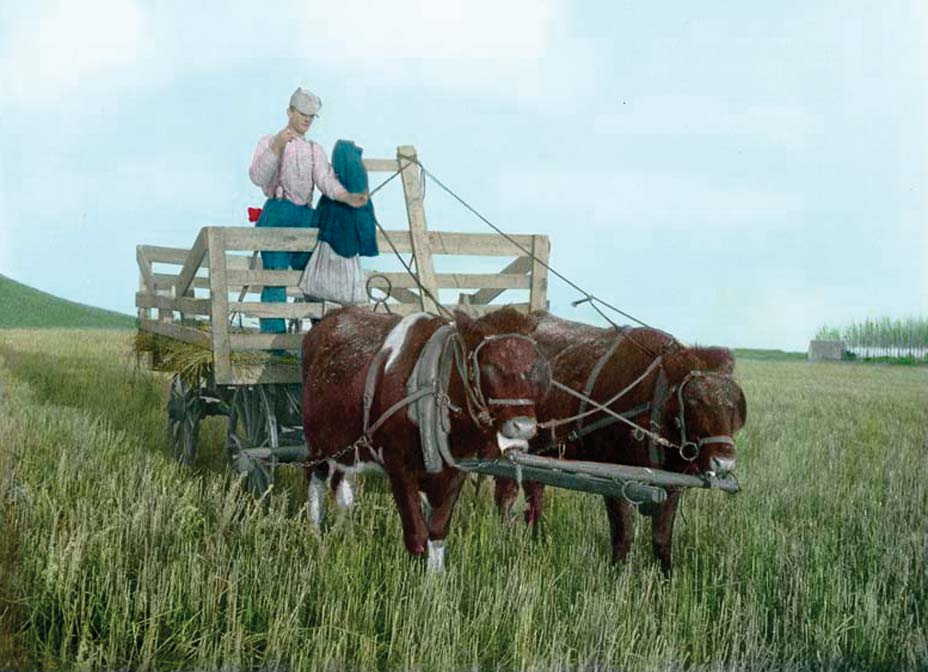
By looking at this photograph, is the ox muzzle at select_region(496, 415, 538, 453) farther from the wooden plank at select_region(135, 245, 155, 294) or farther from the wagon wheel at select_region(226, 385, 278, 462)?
the wooden plank at select_region(135, 245, 155, 294)

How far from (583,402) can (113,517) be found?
9.81 feet

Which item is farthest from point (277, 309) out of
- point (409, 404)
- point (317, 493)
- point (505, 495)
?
point (505, 495)

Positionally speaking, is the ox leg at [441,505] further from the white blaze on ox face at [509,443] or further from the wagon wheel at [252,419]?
the wagon wheel at [252,419]

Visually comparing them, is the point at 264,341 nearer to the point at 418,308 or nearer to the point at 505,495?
the point at 418,308

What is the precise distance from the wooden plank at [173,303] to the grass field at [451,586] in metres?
1.44

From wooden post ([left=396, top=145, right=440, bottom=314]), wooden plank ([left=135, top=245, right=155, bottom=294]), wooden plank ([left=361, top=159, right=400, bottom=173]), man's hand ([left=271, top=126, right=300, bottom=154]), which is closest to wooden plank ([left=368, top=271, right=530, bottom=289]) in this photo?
wooden post ([left=396, top=145, right=440, bottom=314])

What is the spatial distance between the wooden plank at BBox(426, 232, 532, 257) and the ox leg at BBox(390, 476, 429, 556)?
2.43m

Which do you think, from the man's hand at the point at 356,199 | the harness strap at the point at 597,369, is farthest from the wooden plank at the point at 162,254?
the harness strap at the point at 597,369

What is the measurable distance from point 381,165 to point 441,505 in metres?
2.84

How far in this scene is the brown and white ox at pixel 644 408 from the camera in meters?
4.86

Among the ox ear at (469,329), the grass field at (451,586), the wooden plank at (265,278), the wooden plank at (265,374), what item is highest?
the wooden plank at (265,278)

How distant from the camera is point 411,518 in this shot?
527cm

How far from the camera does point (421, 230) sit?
705 centimetres

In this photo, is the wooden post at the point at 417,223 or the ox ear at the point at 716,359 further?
the wooden post at the point at 417,223
